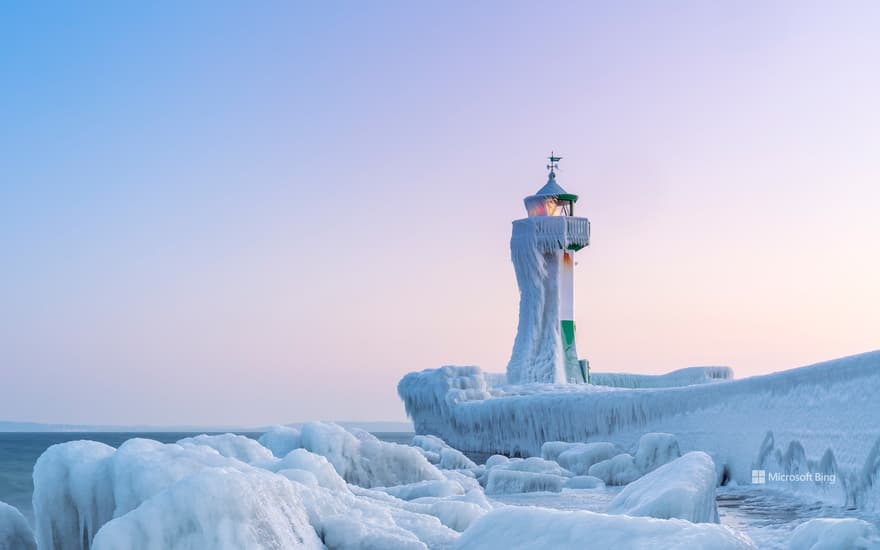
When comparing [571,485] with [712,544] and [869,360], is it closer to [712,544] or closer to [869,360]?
[869,360]

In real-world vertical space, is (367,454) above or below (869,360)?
below

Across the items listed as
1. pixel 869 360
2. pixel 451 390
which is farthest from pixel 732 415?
pixel 451 390

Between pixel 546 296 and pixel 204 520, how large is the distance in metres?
31.1

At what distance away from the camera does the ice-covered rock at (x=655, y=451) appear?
15.7 m

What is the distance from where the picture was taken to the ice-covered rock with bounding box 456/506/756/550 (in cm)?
439

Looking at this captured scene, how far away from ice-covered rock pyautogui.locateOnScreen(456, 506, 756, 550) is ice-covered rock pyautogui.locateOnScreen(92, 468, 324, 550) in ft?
3.65

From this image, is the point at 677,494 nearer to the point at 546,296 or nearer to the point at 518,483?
the point at 518,483

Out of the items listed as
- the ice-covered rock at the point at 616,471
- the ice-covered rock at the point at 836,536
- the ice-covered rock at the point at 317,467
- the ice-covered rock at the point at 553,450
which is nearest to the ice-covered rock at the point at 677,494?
the ice-covered rock at the point at 836,536

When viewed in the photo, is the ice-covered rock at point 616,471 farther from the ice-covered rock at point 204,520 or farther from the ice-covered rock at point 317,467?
the ice-covered rock at point 204,520

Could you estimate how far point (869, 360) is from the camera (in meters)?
11.1

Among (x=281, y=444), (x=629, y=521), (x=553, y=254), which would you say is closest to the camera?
(x=629, y=521)

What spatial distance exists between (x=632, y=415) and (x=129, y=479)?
1592cm

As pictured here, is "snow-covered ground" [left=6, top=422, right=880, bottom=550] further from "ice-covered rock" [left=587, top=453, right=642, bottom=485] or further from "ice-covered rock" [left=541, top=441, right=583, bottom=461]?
"ice-covered rock" [left=541, top=441, right=583, bottom=461]

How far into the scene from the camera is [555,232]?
116ft
